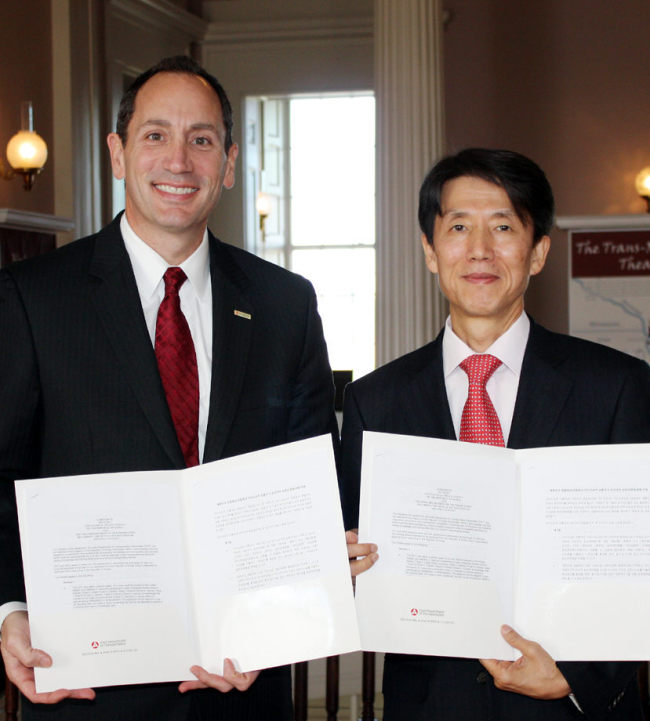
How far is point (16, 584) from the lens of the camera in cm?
175

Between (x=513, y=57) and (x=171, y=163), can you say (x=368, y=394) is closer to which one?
(x=171, y=163)

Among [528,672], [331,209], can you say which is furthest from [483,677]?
[331,209]

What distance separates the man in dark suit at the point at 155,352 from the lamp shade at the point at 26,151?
4551mm

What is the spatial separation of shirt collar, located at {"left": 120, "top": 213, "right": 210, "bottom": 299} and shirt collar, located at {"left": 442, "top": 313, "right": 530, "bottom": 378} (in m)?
Result: 0.52

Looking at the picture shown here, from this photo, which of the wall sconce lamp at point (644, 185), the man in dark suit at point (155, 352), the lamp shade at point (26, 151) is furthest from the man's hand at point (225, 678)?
the wall sconce lamp at point (644, 185)

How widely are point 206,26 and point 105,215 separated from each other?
2.57m

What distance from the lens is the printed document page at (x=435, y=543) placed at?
1.63 m

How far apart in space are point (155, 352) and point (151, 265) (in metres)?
0.19

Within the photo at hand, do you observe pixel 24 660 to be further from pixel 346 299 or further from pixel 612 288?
pixel 346 299

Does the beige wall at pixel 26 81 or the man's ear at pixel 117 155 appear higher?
the beige wall at pixel 26 81

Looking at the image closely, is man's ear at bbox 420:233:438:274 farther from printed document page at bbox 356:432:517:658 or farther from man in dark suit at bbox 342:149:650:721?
printed document page at bbox 356:432:517:658

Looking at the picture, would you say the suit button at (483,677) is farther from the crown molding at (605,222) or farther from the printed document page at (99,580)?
the crown molding at (605,222)

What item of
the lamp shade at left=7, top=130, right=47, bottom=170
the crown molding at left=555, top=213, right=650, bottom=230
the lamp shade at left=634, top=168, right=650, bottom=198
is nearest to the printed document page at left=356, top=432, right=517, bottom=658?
the lamp shade at left=7, top=130, right=47, bottom=170

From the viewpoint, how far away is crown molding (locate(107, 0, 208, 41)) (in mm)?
7668
